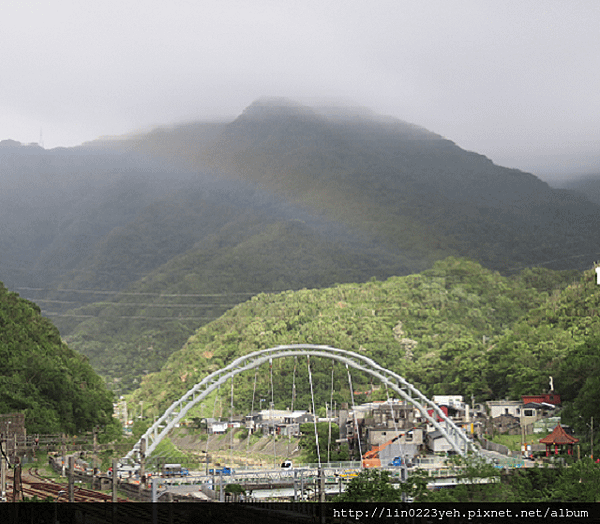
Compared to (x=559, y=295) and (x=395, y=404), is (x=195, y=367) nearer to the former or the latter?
(x=395, y=404)

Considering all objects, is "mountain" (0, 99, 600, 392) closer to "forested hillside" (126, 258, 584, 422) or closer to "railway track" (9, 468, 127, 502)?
"forested hillside" (126, 258, 584, 422)

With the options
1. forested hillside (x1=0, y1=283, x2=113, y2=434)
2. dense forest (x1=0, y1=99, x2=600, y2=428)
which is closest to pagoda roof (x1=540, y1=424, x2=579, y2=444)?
dense forest (x1=0, y1=99, x2=600, y2=428)

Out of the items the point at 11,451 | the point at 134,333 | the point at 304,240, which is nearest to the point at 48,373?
the point at 11,451

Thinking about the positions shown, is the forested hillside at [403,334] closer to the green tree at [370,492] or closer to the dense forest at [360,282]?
the dense forest at [360,282]

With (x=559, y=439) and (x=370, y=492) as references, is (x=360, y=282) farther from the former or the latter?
(x=370, y=492)

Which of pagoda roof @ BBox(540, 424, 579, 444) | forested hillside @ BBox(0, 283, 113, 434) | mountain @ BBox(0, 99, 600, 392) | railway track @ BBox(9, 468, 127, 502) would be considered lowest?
railway track @ BBox(9, 468, 127, 502)

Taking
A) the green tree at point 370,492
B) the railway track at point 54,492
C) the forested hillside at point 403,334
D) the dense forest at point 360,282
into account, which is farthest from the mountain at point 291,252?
the green tree at point 370,492

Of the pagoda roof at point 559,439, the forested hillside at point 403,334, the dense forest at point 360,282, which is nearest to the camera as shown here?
the pagoda roof at point 559,439
